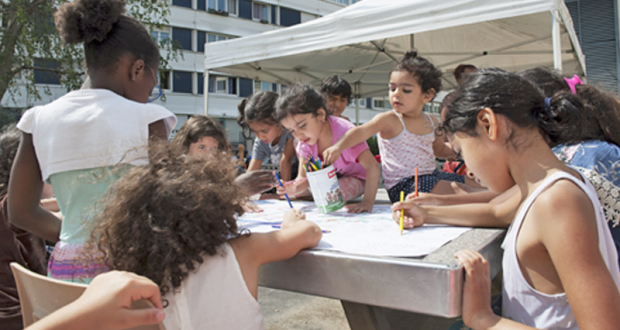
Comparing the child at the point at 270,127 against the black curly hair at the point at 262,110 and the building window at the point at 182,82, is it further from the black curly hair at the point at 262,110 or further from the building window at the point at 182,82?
the building window at the point at 182,82

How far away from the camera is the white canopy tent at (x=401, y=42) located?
3.11 meters

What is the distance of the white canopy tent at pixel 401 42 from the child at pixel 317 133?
3.71ft

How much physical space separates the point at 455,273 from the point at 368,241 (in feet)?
1.05

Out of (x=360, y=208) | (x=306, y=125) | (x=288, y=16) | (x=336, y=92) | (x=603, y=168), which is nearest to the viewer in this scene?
(x=603, y=168)

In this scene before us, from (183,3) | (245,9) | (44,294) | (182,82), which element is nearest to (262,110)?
(44,294)

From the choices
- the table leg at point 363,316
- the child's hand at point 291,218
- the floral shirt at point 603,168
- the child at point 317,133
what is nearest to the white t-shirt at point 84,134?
the child's hand at point 291,218

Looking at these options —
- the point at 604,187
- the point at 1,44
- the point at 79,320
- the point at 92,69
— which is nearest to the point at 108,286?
the point at 79,320

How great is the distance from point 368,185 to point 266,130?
1144 millimetres

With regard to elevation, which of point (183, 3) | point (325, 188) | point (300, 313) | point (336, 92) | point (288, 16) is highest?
point (288, 16)

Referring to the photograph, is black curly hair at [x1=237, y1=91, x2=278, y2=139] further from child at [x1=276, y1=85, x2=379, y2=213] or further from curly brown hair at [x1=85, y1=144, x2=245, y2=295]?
curly brown hair at [x1=85, y1=144, x2=245, y2=295]

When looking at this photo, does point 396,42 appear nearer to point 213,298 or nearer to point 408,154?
point 408,154

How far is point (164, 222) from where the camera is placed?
33.5 inches

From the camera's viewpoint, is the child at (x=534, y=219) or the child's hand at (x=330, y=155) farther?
the child's hand at (x=330, y=155)

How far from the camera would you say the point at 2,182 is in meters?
1.56
